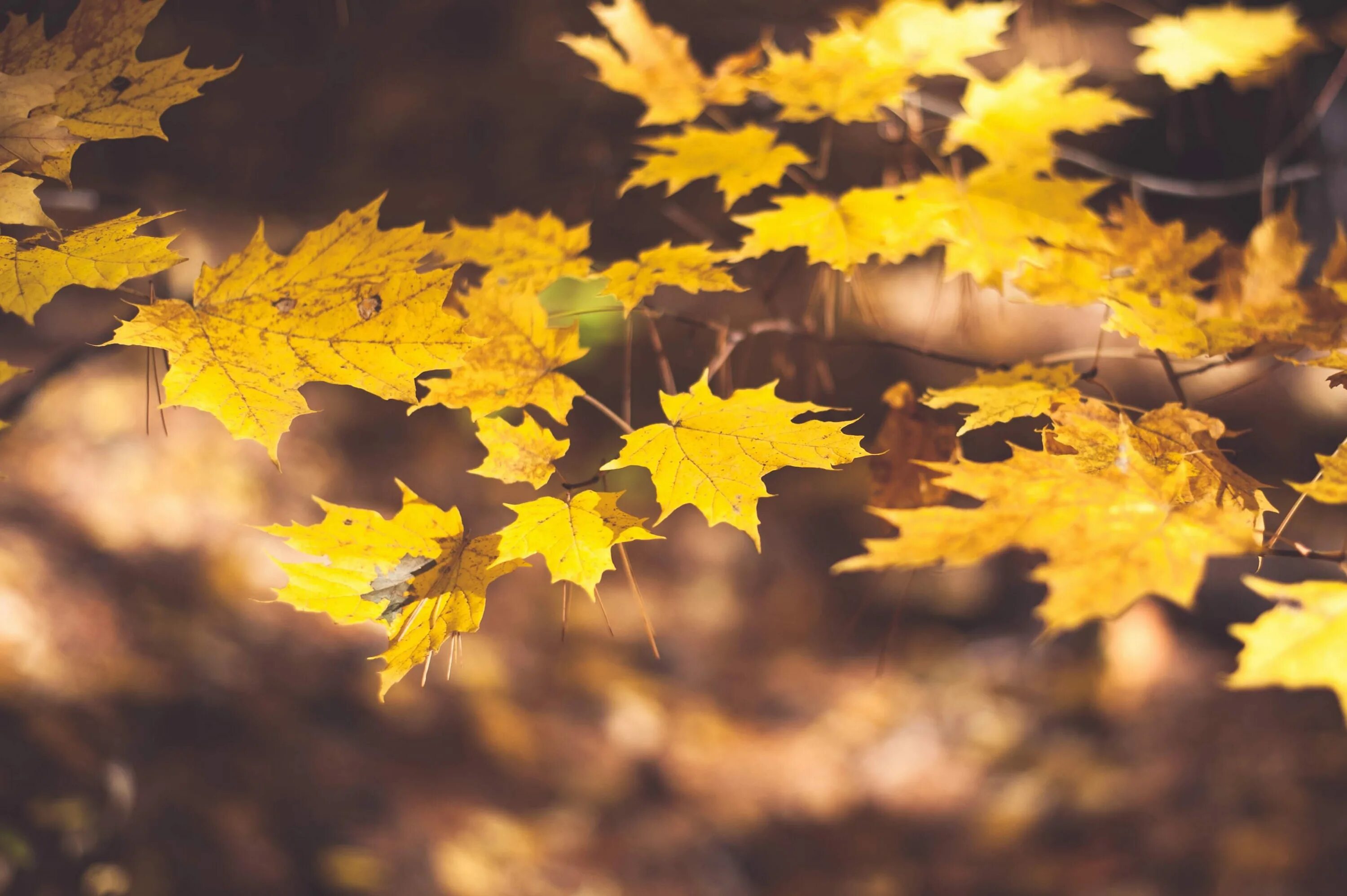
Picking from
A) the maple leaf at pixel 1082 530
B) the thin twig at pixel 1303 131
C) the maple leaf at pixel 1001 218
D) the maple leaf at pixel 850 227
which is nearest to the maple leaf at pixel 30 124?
the maple leaf at pixel 850 227

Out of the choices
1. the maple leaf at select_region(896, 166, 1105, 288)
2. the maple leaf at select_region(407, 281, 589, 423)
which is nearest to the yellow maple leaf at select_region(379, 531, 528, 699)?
the maple leaf at select_region(407, 281, 589, 423)

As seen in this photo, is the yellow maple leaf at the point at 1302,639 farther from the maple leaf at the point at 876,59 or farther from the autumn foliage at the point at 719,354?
the maple leaf at the point at 876,59

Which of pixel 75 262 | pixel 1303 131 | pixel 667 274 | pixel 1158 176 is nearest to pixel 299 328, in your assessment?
pixel 75 262

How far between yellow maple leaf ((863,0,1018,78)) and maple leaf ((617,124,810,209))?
32 cm

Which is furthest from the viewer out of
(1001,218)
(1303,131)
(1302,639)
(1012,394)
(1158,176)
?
(1158,176)

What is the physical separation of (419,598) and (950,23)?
138 cm

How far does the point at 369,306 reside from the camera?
77cm

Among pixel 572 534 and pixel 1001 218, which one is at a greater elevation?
pixel 1001 218

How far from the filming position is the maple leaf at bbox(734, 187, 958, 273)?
0.97 m

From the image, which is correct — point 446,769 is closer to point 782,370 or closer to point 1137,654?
point 782,370

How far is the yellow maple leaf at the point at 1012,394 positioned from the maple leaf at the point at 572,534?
1.31 ft

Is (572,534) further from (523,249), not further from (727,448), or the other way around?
(523,249)

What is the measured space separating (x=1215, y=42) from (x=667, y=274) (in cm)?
145

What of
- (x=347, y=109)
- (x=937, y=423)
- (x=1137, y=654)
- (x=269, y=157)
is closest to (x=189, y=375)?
(x=937, y=423)
